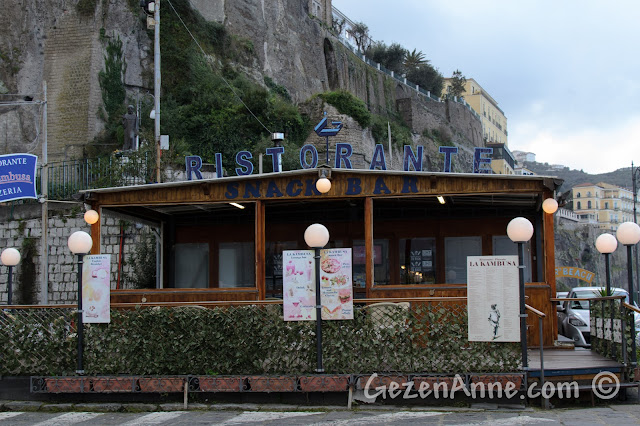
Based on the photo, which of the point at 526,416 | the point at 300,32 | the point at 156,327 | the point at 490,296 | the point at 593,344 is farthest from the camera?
the point at 300,32

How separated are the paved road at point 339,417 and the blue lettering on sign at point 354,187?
3508 mm

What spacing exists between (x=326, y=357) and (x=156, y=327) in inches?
95.5

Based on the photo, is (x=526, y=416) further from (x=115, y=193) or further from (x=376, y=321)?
(x=115, y=193)

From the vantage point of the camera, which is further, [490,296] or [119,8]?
[119,8]

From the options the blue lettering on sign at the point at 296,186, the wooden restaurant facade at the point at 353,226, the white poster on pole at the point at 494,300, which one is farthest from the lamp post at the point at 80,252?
the white poster on pole at the point at 494,300

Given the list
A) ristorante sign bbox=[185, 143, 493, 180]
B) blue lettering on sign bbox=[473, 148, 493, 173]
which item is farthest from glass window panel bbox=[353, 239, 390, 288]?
blue lettering on sign bbox=[473, 148, 493, 173]

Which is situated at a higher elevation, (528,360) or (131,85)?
(131,85)

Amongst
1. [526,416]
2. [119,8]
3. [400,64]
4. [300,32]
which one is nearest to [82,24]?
[119,8]

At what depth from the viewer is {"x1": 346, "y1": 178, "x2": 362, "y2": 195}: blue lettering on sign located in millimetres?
11555

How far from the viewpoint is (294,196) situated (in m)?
11.6

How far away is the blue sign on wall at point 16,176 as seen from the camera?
14.9 metres

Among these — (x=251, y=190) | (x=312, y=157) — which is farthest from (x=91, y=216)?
(x=312, y=157)

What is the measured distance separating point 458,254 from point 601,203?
4842 inches

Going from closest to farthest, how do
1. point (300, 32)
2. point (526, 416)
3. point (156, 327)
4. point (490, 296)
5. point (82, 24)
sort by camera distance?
point (526, 416) < point (490, 296) < point (156, 327) < point (82, 24) < point (300, 32)
